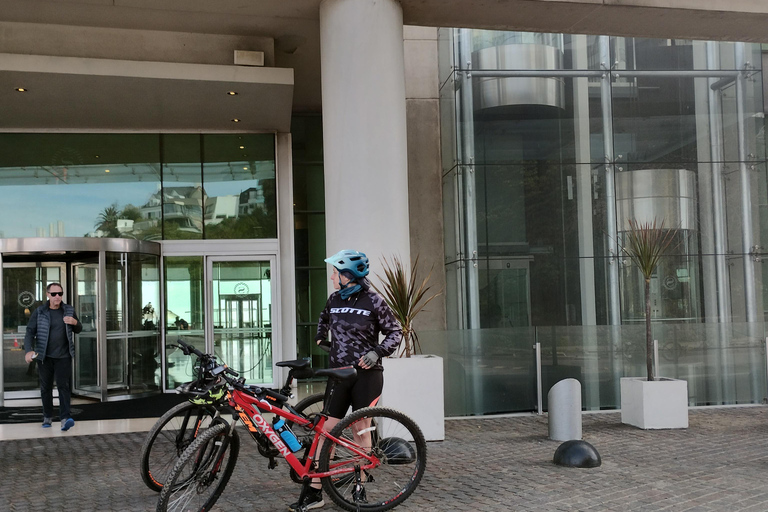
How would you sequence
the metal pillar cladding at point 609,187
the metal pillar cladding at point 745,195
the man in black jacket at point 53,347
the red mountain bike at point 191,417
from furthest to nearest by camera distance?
the metal pillar cladding at point 745,195 → the metal pillar cladding at point 609,187 → the man in black jacket at point 53,347 → the red mountain bike at point 191,417

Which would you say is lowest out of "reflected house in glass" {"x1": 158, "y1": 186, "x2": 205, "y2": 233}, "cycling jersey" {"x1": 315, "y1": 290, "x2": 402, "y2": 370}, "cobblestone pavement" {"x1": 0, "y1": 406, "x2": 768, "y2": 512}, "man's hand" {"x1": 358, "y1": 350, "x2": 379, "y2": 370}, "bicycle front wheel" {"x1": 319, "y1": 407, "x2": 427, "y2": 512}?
"cobblestone pavement" {"x1": 0, "y1": 406, "x2": 768, "y2": 512}

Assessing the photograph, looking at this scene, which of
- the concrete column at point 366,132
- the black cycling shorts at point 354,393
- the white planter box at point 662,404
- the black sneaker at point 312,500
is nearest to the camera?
the black sneaker at point 312,500

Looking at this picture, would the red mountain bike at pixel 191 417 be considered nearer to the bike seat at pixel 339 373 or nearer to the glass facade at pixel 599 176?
the bike seat at pixel 339 373

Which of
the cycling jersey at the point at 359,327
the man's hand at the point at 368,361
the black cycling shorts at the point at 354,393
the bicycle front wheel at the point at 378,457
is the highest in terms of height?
the cycling jersey at the point at 359,327

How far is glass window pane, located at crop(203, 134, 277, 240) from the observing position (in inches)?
514

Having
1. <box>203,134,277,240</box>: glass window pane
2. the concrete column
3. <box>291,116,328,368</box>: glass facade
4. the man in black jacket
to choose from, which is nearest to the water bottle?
the concrete column

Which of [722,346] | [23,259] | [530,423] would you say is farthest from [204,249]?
[722,346]

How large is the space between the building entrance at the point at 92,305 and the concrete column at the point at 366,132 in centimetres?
535

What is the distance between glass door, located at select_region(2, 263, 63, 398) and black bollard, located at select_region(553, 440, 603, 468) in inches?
358

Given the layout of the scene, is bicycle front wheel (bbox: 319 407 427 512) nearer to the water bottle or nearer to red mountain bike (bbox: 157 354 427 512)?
red mountain bike (bbox: 157 354 427 512)

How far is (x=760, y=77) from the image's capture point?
12.0 meters

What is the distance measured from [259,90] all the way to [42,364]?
14.7 feet

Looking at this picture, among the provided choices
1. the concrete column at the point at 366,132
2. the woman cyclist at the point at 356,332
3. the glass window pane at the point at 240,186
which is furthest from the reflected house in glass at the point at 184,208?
the woman cyclist at the point at 356,332

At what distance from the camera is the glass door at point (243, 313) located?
12.9m
